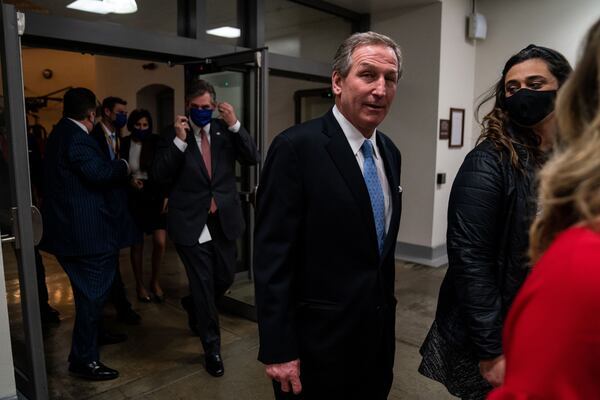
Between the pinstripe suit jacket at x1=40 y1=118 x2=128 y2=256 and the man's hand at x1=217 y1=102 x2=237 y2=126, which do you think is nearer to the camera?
the pinstripe suit jacket at x1=40 y1=118 x2=128 y2=256

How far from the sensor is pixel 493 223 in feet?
4.53

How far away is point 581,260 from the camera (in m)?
0.50

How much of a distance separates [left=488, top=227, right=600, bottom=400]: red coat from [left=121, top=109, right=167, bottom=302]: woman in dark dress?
317 centimetres

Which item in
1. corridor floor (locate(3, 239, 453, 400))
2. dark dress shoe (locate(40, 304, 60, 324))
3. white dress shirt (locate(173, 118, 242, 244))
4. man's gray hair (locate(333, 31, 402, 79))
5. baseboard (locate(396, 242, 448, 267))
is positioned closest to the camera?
man's gray hair (locate(333, 31, 402, 79))

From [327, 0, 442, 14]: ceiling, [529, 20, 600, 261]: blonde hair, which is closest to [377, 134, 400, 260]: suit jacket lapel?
[529, 20, 600, 261]: blonde hair

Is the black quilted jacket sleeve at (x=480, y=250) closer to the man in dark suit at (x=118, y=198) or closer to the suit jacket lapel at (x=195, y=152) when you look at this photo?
the suit jacket lapel at (x=195, y=152)

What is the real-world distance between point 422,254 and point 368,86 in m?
3.82

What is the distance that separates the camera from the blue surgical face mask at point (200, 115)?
2.73 metres

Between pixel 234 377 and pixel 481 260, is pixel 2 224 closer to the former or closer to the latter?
pixel 234 377

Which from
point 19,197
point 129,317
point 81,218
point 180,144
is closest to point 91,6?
point 180,144

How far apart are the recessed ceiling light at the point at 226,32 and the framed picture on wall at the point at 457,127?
238 cm

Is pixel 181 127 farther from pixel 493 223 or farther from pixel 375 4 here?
pixel 375 4

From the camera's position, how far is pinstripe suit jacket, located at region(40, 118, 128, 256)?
8.41 ft

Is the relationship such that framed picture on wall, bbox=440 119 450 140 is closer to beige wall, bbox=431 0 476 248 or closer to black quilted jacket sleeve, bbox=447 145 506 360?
beige wall, bbox=431 0 476 248
